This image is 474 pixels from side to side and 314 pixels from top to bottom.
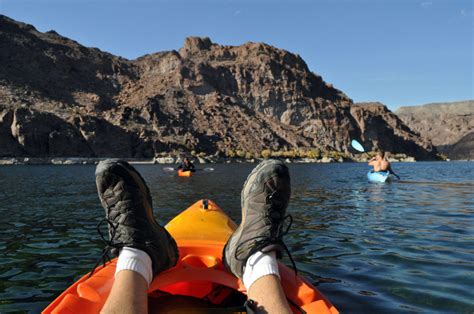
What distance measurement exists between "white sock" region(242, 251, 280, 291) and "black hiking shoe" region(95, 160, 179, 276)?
0.78 metres

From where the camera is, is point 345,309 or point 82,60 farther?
point 82,60

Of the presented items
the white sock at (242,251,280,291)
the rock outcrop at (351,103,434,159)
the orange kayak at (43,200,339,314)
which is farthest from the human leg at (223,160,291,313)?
the rock outcrop at (351,103,434,159)

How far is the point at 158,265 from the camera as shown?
343 cm

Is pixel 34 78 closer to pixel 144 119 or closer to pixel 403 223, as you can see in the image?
pixel 144 119

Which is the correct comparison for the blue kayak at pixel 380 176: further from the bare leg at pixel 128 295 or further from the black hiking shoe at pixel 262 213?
the bare leg at pixel 128 295

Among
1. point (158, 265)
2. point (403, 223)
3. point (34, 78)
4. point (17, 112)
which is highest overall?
point (34, 78)

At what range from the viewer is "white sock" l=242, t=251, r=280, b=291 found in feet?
10.2

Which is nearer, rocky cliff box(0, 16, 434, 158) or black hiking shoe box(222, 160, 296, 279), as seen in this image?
black hiking shoe box(222, 160, 296, 279)

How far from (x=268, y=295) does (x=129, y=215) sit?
4.87ft

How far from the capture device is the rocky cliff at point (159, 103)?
94.0 m

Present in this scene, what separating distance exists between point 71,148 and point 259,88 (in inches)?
3480

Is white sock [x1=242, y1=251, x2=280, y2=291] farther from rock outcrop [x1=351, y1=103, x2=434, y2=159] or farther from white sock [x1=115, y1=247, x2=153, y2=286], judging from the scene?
rock outcrop [x1=351, y1=103, x2=434, y2=159]

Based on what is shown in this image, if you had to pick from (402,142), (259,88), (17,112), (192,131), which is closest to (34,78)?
(17,112)

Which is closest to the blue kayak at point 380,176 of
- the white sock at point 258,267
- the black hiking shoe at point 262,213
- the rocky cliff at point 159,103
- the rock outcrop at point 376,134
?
the black hiking shoe at point 262,213
